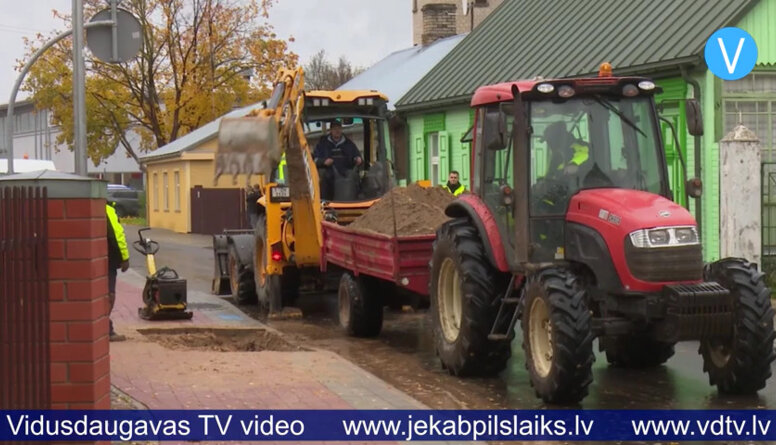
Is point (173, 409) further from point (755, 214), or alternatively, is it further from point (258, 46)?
point (258, 46)

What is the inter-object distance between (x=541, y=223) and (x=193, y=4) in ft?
147

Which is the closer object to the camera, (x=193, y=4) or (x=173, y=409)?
(x=173, y=409)

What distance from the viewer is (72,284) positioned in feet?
20.9

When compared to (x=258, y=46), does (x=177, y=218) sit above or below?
below

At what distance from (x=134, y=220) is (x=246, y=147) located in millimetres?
46261

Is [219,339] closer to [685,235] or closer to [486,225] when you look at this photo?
[486,225]

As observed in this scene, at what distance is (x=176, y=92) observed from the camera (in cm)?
5341

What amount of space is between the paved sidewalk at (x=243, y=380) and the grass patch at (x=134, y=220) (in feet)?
131

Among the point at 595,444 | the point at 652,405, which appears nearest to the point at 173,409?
the point at 595,444

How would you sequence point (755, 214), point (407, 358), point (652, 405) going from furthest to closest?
1. point (755, 214)
2. point (407, 358)
3. point (652, 405)

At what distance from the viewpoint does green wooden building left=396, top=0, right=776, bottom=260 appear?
17594 mm

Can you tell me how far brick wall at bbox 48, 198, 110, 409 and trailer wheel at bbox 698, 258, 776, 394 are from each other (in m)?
5.06

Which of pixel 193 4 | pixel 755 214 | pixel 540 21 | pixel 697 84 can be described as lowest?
pixel 755 214

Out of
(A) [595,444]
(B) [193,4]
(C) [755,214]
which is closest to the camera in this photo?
(A) [595,444]
